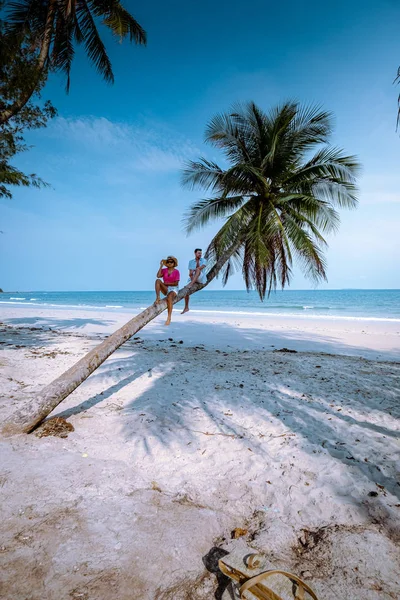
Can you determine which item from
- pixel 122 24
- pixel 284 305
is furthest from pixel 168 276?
pixel 284 305

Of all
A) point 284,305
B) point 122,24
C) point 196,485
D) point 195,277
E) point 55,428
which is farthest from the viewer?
point 284,305

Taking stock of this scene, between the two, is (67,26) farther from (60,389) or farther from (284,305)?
(284,305)

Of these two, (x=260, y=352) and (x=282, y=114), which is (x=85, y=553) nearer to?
(x=260, y=352)

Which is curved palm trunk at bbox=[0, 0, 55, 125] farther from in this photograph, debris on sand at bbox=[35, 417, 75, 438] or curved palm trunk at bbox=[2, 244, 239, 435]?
debris on sand at bbox=[35, 417, 75, 438]

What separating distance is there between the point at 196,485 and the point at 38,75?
760cm

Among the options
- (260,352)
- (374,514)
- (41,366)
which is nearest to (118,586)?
(374,514)

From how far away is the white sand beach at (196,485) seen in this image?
200 centimetres

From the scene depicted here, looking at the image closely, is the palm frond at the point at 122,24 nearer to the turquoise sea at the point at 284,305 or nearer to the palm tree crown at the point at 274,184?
the palm tree crown at the point at 274,184

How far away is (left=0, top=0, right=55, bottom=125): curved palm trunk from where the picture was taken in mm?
5750

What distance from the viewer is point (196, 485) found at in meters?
3.02

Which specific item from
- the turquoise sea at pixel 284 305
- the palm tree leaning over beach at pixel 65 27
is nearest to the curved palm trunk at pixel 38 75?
the palm tree leaning over beach at pixel 65 27

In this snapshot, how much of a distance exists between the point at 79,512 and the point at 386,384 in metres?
6.04

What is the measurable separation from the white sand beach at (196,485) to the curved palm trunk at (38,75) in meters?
5.21

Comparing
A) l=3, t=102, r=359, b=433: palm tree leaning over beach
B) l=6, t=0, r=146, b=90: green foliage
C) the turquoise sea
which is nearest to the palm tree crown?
l=3, t=102, r=359, b=433: palm tree leaning over beach
